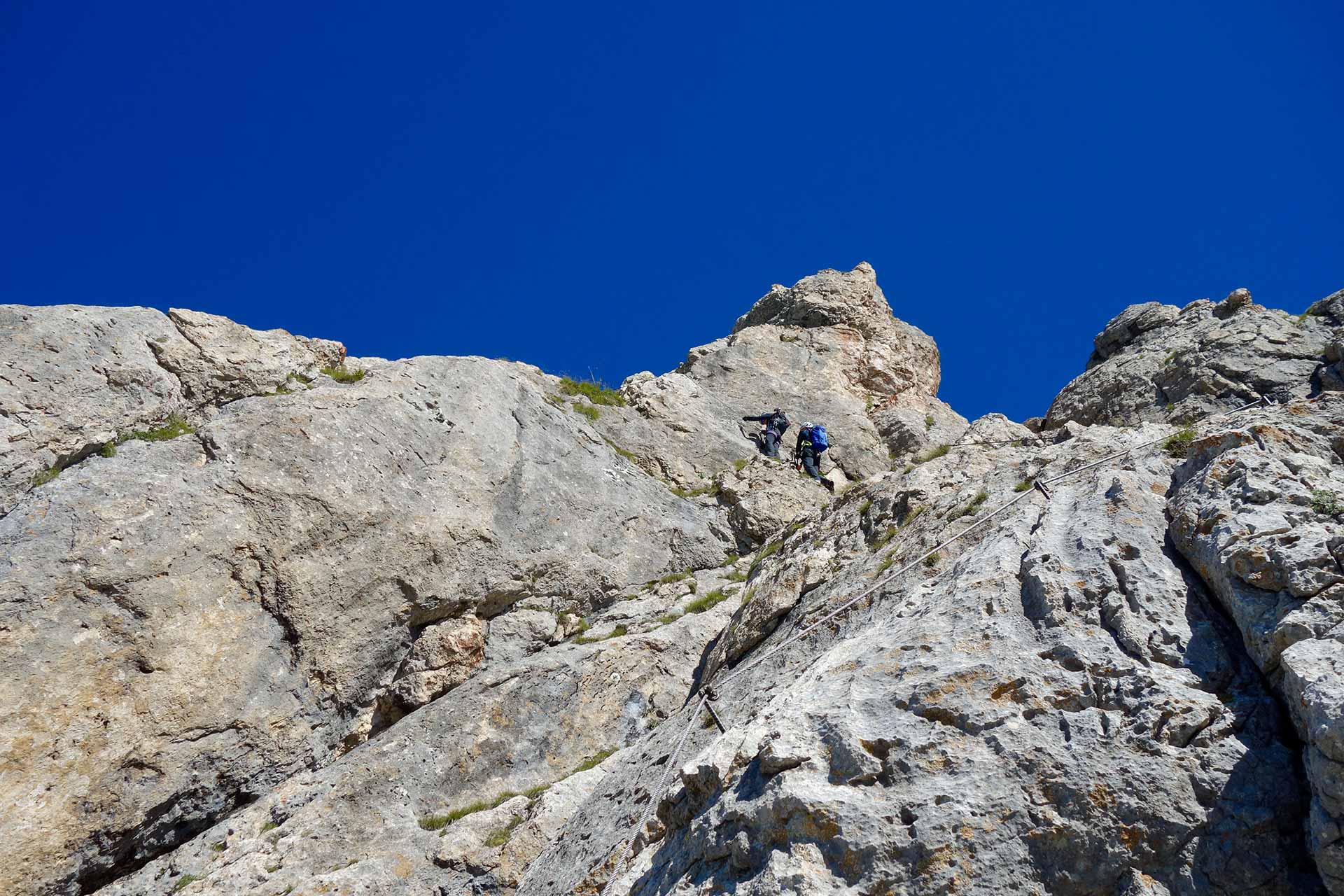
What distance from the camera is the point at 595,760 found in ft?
43.4

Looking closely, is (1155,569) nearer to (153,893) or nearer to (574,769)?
(574,769)

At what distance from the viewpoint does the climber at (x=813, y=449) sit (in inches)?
841

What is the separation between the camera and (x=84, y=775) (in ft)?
38.6

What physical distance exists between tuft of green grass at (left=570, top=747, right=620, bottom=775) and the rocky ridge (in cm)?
7

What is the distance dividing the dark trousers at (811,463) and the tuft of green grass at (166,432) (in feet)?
41.0

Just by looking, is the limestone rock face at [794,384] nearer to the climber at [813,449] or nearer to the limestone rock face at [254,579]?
the climber at [813,449]

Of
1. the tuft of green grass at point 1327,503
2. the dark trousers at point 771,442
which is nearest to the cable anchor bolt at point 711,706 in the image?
the tuft of green grass at point 1327,503

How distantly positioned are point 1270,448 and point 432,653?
1162cm

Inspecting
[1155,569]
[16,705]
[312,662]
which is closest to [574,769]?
[312,662]

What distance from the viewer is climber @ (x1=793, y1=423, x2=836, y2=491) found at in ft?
70.1

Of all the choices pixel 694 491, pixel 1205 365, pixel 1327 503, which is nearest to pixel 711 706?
pixel 1327 503

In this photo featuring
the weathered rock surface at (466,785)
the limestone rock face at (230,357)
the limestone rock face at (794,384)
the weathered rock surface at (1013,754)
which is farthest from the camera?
the limestone rock face at (794,384)

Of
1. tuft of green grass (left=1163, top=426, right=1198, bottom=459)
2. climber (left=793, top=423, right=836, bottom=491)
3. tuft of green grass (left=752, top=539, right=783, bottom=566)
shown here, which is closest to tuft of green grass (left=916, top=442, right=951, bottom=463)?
climber (left=793, top=423, right=836, bottom=491)

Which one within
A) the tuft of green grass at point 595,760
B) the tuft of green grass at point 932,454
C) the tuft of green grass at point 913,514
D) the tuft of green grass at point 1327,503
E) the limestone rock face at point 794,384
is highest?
the limestone rock face at point 794,384
